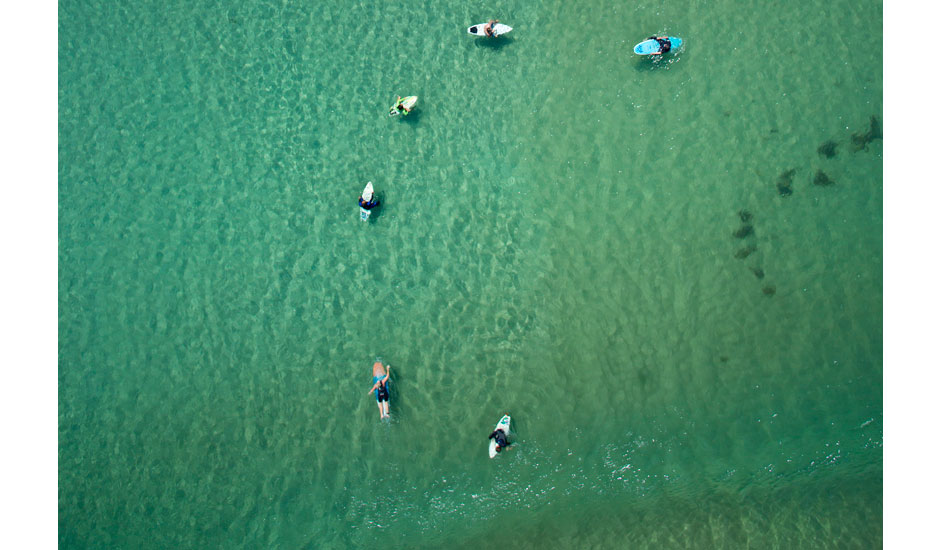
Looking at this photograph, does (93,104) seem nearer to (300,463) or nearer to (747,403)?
(300,463)

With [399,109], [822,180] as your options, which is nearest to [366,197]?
[399,109]

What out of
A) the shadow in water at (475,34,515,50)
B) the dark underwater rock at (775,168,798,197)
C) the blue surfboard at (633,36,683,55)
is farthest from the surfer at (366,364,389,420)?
the dark underwater rock at (775,168,798,197)

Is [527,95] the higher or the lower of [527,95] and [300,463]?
the higher

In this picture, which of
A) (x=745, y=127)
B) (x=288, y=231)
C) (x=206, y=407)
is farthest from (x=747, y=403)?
(x=206, y=407)

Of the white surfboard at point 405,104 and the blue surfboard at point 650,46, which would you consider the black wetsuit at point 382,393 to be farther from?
the blue surfboard at point 650,46

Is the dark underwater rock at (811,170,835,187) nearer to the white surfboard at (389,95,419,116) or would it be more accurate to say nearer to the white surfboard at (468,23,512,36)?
the white surfboard at (468,23,512,36)

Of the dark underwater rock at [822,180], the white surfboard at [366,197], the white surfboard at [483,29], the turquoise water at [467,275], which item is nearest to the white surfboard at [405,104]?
the turquoise water at [467,275]

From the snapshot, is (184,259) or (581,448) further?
(184,259)
